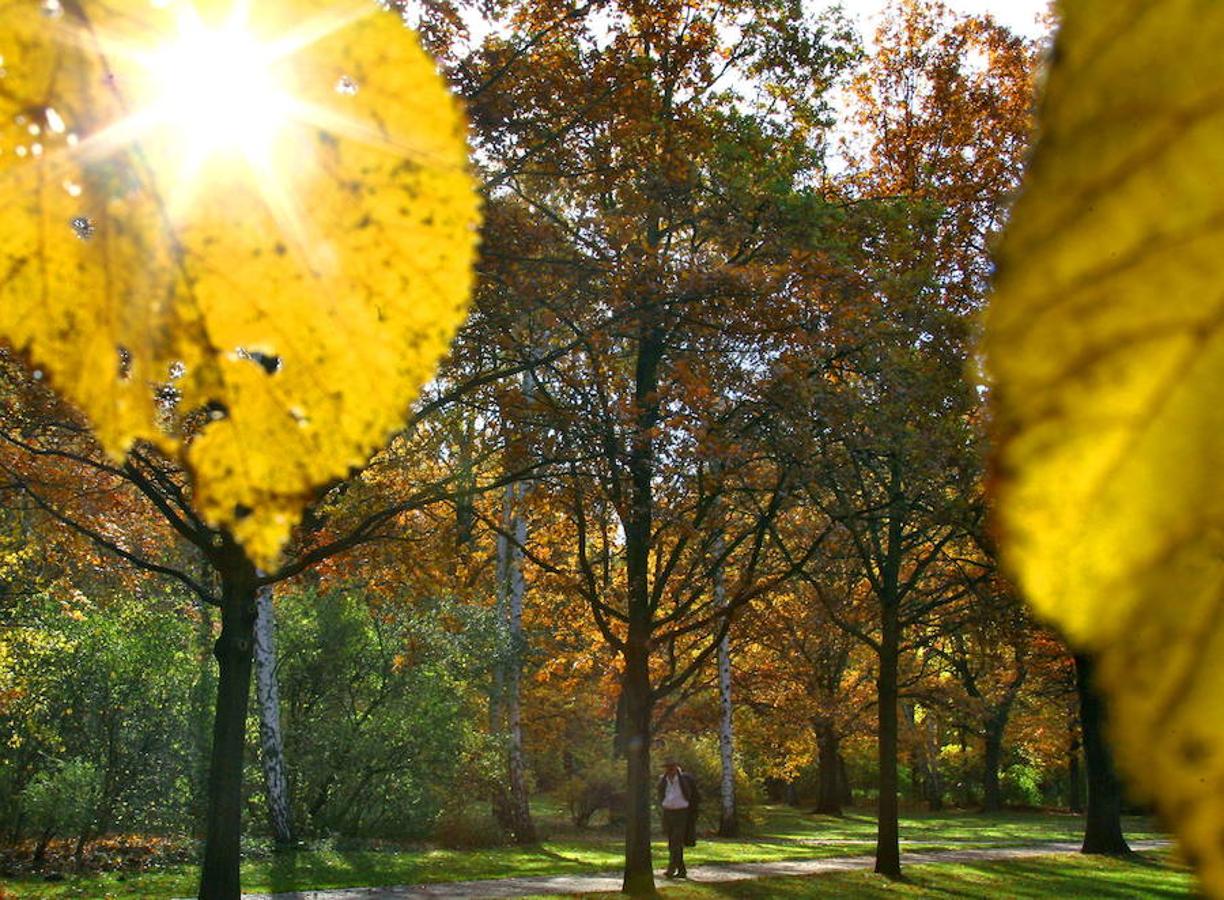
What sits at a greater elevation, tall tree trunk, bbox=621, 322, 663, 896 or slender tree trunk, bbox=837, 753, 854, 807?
tall tree trunk, bbox=621, 322, 663, 896

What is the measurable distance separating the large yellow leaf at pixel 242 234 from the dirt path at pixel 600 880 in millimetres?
13243

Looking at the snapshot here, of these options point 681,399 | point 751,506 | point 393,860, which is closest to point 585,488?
point 681,399

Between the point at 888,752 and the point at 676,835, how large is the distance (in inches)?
139

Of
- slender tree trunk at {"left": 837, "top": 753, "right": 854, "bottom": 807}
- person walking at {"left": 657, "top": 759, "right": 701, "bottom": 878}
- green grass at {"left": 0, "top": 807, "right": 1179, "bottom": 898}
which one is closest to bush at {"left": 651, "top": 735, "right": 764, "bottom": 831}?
green grass at {"left": 0, "top": 807, "right": 1179, "bottom": 898}

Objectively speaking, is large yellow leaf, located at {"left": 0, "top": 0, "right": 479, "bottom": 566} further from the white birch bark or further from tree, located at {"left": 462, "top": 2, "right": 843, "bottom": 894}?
the white birch bark

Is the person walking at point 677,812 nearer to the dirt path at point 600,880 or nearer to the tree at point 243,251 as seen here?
the dirt path at point 600,880

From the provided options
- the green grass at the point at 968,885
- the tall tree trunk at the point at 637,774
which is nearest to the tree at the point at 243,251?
the tall tree trunk at the point at 637,774

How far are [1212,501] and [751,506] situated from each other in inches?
629

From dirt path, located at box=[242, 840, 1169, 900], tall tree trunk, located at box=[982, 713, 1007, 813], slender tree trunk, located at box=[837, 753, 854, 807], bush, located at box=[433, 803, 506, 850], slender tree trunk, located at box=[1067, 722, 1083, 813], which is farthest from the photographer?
slender tree trunk, located at box=[837, 753, 854, 807]

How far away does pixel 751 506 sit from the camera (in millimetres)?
16031

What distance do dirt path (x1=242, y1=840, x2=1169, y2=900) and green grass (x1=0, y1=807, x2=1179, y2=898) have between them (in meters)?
0.62

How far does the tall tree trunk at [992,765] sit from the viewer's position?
38750mm

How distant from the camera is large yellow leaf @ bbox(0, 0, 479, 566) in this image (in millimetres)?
310

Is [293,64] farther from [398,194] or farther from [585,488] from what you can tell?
[585,488]
